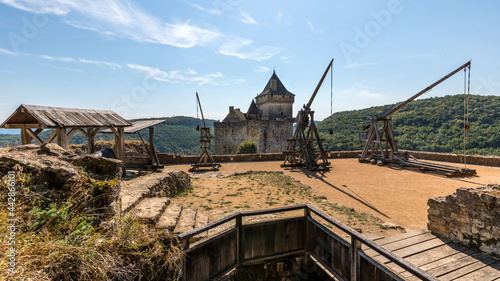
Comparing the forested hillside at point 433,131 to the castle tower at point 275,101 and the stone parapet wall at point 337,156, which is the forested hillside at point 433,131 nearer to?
the stone parapet wall at point 337,156

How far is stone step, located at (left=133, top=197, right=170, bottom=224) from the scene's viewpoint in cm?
356

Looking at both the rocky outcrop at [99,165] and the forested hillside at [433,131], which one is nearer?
the rocky outcrop at [99,165]

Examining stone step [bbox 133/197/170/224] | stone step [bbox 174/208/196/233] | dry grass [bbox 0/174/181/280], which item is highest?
dry grass [bbox 0/174/181/280]

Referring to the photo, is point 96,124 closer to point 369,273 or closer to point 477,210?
point 369,273

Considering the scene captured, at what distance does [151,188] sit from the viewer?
17.8ft

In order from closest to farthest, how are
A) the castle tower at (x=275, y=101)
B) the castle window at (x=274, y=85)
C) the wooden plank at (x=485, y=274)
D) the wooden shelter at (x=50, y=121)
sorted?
the wooden plank at (x=485, y=274) < the wooden shelter at (x=50, y=121) < the castle tower at (x=275, y=101) < the castle window at (x=274, y=85)

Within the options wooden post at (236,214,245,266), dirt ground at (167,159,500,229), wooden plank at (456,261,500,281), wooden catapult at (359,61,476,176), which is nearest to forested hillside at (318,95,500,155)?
wooden catapult at (359,61,476,176)

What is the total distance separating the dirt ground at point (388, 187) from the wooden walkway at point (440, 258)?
1.06 m

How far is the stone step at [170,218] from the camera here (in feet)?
11.6

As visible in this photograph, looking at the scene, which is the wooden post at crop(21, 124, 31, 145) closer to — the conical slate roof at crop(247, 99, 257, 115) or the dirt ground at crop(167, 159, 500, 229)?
the dirt ground at crop(167, 159, 500, 229)

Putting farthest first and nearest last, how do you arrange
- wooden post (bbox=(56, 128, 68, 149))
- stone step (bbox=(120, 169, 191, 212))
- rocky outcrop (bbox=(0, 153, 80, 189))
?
wooden post (bbox=(56, 128, 68, 149))
stone step (bbox=(120, 169, 191, 212))
rocky outcrop (bbox=(0, 153, 80, 189))

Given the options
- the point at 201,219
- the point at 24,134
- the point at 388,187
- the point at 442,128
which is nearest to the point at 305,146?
the point at 388,187

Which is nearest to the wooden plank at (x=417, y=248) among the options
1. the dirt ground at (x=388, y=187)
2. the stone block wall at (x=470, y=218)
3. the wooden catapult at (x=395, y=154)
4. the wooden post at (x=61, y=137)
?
the stone block wall at (x=470, y=218)

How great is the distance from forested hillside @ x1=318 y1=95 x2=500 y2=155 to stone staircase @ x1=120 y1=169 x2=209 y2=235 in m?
20.0
